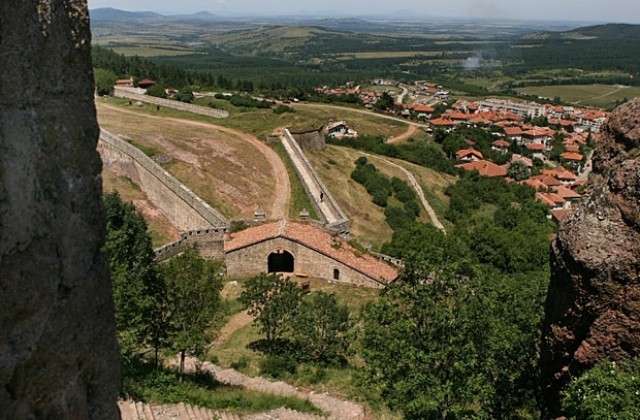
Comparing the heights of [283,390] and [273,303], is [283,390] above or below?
below

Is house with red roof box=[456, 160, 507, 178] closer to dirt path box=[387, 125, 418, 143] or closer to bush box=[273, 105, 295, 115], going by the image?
dirt path box=[387, 125, 418, 143]

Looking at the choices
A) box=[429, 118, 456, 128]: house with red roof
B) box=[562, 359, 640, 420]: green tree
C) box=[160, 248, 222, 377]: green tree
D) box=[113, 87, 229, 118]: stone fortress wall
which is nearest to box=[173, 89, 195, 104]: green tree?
box=[113, 87, 229, 118]: stone fortress wall

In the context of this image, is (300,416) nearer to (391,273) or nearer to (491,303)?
(491,303)

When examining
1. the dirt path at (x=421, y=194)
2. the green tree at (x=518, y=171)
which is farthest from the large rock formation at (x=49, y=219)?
the green tree at (x=518, y=171)

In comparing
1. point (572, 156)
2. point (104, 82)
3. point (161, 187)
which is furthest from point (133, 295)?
point (572, 156)

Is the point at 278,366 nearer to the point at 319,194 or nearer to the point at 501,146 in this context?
the point at 319,194
